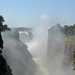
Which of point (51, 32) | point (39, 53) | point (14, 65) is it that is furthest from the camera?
point (39, 53)

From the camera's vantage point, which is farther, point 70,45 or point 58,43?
point 58,43

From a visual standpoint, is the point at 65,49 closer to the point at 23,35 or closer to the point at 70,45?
the point at 70,45

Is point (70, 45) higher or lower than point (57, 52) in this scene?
higher

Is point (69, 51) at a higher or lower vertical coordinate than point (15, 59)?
higher

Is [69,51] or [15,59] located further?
[69,51]

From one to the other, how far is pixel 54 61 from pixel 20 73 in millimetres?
18620

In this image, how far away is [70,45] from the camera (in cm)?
3916

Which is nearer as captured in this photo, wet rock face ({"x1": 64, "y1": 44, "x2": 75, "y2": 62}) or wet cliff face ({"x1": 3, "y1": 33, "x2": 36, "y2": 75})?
wet cliff face ({"x1": 3, "y1": 33, "x2": 36, "y2": 75})

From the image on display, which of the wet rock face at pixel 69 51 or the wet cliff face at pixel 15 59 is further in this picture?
the wet rock face at pixel 69 51

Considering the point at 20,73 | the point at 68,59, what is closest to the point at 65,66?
the point at 68,59

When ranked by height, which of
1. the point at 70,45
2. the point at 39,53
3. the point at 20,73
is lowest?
the point at 39,53

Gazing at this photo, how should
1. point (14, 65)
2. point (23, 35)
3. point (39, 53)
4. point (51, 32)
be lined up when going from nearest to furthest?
point (14, 65) → point (51, 32) → point (39, 53) → point (23, 35)

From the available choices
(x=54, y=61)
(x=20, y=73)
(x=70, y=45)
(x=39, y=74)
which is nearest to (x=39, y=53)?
(x=54, y=61)

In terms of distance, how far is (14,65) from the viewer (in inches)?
1257
